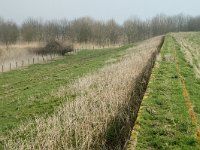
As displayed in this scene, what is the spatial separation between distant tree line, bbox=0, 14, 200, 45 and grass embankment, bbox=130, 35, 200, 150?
57.3 metres

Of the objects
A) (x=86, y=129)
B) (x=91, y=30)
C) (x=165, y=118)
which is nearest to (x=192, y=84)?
(x=165, y=118)

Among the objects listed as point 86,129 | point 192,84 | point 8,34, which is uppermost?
point 8,34

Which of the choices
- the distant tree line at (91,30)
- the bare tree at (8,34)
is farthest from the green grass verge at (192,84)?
the bare tree at (8,34)

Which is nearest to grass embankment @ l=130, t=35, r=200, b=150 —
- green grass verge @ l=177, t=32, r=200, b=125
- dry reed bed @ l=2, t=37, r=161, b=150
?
green grass verge @ l=177, t=32, r=200, b=125

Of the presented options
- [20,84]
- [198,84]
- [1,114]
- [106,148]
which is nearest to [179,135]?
[106,148]

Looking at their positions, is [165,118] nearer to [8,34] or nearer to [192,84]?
[192,84]

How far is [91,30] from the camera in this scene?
3137 inches

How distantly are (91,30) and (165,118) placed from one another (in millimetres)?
73120

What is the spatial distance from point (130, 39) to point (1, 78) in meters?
64.9

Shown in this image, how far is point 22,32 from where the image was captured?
80.5 m

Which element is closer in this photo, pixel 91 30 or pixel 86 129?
pixel 86 129

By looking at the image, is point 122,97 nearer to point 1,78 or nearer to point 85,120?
point 85,120

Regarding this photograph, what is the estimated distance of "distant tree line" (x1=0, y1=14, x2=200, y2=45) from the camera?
78.4 m

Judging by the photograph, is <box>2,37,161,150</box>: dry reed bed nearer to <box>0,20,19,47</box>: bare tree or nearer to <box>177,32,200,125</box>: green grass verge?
<box>177,32,200,125</box>: green grass verge
